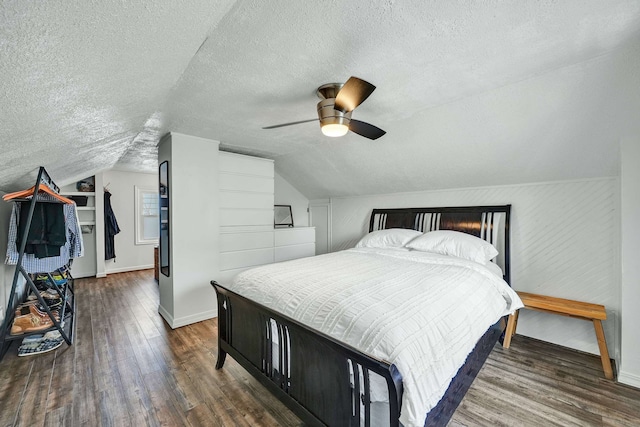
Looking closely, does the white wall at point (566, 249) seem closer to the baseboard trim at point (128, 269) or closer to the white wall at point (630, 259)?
the white wall at point (630, 259)

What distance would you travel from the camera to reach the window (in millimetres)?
5984

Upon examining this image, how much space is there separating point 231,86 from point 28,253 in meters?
2.56

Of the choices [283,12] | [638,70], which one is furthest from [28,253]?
[638,70]

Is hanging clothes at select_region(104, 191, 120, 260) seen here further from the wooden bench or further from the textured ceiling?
the wooden bench

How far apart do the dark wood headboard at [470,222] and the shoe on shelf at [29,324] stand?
13.7 feet

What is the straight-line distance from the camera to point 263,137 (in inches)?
132

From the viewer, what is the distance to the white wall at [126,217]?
5.66 m

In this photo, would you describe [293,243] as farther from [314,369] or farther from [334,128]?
[314,369]

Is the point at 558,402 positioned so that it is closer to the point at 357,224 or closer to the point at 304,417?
the point at 304,417

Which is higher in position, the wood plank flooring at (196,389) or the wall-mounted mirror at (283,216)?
the wall-mounted mirror at (283,216)

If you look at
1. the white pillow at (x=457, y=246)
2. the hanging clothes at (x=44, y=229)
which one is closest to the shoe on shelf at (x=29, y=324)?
the hanging clothes at (x=44, y=229)

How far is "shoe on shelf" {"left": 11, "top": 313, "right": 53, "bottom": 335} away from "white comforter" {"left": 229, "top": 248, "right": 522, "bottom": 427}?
2010 mm

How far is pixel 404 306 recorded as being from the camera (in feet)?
5.13

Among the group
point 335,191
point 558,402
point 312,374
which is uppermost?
point 335,191
